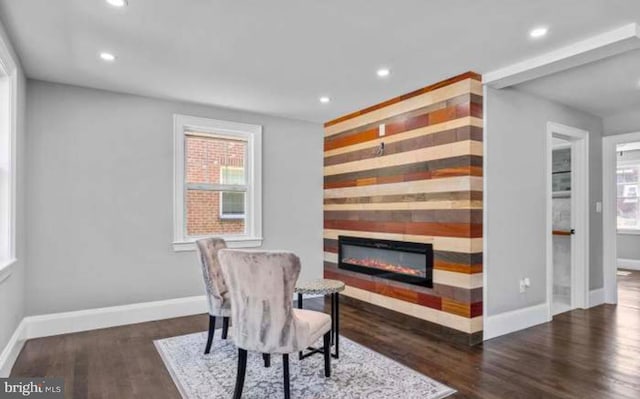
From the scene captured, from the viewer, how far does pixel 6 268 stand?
2562mm

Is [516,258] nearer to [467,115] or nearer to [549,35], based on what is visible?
[467,115]

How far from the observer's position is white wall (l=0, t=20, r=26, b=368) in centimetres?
265

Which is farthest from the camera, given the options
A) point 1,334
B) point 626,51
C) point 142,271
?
point 142,271

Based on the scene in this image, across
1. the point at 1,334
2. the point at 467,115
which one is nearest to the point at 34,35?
the point at 1,334

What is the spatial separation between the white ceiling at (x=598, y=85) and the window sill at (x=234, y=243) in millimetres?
3466

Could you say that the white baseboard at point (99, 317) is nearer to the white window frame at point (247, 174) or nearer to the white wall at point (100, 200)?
the white wall at point (100, 200)

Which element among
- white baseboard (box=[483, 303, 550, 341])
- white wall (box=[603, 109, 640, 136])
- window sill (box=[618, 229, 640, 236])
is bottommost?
white baseboard (box=[483, 303, 550, 341])

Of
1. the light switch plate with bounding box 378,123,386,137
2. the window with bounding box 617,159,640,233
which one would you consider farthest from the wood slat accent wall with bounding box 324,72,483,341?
the window with bounding box 617,159,640,233

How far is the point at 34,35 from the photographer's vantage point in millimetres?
2727

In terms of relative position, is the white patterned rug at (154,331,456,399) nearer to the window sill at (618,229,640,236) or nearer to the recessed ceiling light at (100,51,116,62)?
the recessed ceiling light at (100,51,116,62)

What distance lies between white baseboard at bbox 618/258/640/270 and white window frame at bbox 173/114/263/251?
7671 mm

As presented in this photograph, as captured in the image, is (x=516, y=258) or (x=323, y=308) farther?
(x=323, y=308)

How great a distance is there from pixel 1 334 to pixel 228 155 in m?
2.86

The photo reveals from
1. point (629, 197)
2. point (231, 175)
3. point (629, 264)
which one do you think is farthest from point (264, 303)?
point (629, 197)
